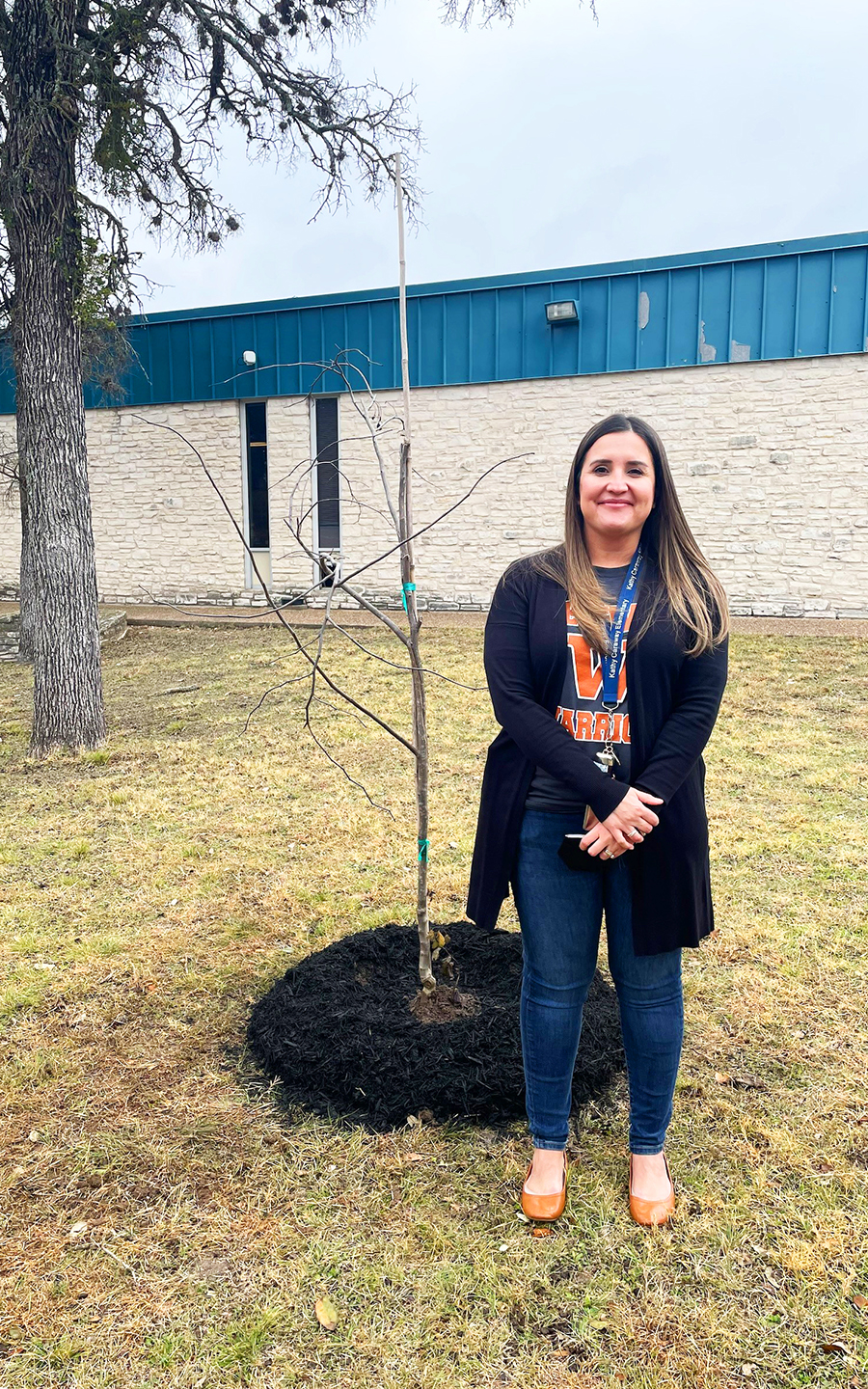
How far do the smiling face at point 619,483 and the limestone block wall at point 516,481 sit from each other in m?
7.94

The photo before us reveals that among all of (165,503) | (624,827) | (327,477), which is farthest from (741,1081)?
(165,503)

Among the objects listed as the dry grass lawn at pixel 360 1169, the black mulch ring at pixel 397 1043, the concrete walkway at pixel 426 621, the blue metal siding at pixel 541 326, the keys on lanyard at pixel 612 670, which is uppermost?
the blue metal siding at pixel 541 326

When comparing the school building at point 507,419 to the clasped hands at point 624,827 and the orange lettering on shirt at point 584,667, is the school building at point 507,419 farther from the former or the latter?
the clasped hands at point 624,827

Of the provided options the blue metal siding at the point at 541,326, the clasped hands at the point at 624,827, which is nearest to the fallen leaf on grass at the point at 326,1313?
the clasped hands at the point at 624,827

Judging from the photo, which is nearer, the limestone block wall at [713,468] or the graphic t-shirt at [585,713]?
the graphic t-shirt at [585,713]

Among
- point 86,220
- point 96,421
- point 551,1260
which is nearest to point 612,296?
point 86,220

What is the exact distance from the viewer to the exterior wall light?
1241cm

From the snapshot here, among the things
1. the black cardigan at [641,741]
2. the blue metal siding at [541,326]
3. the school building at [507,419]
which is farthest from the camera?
the school building at [507,419]

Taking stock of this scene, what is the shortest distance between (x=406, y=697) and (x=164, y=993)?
5.38 meters

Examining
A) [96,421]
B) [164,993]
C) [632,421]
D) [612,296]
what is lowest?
[164,993]

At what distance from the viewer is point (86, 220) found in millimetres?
6824

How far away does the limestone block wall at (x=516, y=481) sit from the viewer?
1180cm

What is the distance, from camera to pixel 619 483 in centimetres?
208

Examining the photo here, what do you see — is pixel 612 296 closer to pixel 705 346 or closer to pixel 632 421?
pixel 705 346
